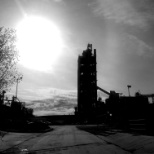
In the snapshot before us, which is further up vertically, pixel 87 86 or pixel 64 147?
pixel 87 86

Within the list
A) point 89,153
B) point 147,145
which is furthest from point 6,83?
point 147,145

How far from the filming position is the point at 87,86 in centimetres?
8362

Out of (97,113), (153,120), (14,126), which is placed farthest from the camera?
(97,113)

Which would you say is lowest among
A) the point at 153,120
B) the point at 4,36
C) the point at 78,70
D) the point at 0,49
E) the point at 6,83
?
the point at 153,120

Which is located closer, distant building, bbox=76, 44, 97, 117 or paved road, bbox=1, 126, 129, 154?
paved road, bbox=1, 126, 129, 154

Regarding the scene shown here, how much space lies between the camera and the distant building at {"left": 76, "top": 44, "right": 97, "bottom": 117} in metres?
81.8

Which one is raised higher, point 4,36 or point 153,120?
point 4,36

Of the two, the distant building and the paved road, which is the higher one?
the distant building

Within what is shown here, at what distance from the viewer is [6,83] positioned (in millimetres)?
21625

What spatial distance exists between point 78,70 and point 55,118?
5726cm

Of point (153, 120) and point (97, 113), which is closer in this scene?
point (153, 120)

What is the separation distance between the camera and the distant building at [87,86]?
3221 inches

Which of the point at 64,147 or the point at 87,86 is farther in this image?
the point at 87,86

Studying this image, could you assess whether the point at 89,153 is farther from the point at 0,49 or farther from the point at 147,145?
the point at 0,49
